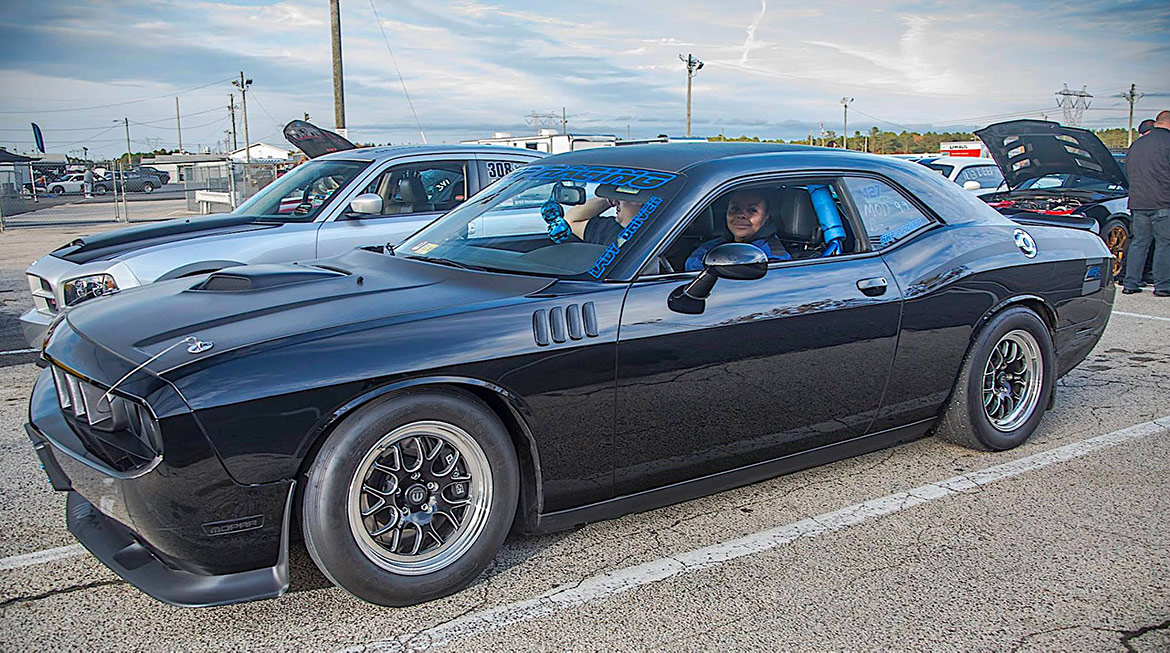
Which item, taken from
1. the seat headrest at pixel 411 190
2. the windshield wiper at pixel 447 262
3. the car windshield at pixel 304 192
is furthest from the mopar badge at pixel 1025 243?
the car windshield at pixel 304 192

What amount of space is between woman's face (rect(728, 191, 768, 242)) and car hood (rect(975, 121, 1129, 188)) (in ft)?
22.2

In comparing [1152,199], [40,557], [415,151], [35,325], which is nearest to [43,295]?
[35,325]

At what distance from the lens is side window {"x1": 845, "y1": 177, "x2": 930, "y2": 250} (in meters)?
4.15

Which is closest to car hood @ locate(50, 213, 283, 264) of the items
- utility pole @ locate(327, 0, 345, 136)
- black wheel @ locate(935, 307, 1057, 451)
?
black wheel @ locate(935, 307, 1057, 451)

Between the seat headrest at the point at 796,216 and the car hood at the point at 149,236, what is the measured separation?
3.85m

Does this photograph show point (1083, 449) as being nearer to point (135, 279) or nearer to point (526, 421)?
point (526, 421)

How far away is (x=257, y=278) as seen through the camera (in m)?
3.45

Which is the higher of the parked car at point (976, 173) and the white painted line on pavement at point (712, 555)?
the parked car at point (976, 173)

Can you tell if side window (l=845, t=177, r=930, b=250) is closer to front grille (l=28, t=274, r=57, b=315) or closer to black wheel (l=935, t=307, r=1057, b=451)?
black wheel (l=935, t=307, r=1057, b=451)

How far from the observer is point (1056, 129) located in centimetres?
944

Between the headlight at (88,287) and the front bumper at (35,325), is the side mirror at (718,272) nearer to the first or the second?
the headlight at (88,287)

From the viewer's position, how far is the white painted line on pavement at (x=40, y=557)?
331cm

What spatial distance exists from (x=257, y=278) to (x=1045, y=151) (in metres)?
9.02

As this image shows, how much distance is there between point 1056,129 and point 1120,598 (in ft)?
25.0
